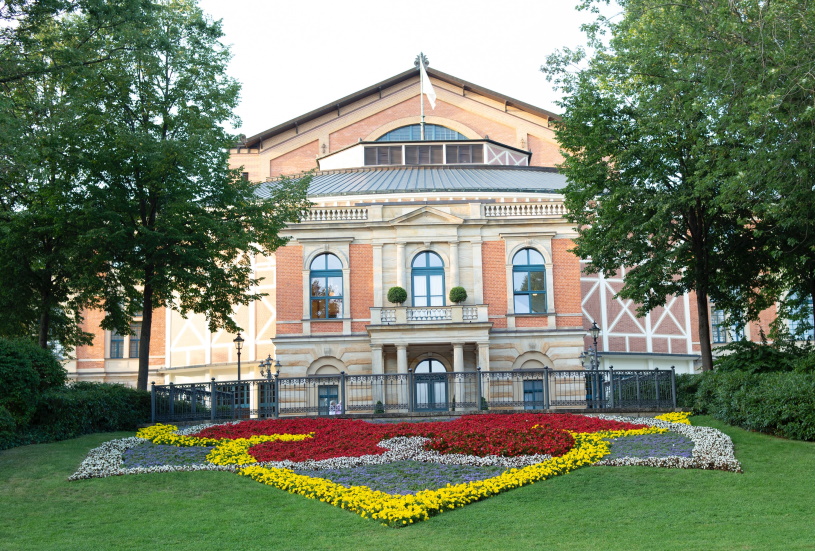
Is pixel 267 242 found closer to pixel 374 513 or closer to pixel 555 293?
pixel 555 293

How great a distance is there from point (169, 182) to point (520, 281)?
15646mm

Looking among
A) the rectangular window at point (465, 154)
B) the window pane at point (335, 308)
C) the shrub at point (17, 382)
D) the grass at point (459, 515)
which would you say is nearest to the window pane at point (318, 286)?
the window pane at point (335, 308)

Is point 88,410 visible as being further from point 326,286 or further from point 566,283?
point 566,283

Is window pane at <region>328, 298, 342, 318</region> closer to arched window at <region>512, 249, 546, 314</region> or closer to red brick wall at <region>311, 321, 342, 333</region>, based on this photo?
red brick wall at <region>311, 321, 342, 333</region>

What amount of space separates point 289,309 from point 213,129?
10.1 m

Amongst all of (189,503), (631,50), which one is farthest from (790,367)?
(189,503)

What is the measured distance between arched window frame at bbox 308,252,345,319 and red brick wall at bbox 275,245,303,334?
467mm

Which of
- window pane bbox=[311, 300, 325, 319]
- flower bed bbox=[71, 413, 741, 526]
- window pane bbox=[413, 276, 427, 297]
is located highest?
window pane bbox=[413, 276, 427, 297]

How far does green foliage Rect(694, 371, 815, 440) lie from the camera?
17.2m

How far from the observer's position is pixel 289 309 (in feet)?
113

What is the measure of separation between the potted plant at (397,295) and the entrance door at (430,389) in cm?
295

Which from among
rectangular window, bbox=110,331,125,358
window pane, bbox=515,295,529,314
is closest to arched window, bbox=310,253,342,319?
window pane, bbox=515,295,529,314

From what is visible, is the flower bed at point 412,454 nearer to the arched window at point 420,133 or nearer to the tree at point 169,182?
the tree at point 169,182

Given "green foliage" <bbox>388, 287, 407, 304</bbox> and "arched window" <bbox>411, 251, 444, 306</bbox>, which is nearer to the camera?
"green foliage" <bbox>388, 287, 407, 304</bbox>
